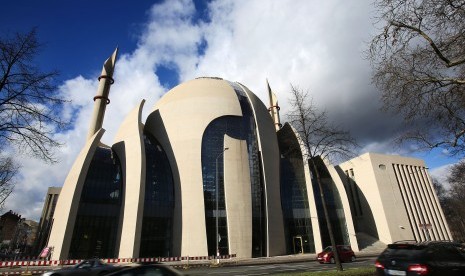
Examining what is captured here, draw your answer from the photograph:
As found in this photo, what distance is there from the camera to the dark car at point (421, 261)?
7.50 m

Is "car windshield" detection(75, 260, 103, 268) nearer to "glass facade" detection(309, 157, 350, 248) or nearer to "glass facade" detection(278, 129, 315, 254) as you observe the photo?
"glass facade" detection(278, 129, 315, 254)

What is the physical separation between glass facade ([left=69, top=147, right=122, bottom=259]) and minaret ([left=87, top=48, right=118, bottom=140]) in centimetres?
668

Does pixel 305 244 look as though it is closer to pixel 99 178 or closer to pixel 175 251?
pixel 175 251

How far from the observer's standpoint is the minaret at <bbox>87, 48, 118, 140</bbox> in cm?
4019

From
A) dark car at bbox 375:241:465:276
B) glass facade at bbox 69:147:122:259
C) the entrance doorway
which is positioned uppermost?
glass facade at bbox 69:147:122:259

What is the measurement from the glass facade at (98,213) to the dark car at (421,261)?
2953 centimetres

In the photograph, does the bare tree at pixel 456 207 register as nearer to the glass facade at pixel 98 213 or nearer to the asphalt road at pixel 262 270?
the asphalt road at pixel 262 270

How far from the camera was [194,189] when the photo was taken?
3388 centimetres

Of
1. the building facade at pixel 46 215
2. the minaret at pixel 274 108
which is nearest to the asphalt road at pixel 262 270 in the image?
the building facade at pixel 46 215

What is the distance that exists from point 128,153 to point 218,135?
11.4m

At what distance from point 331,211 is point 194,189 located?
22.0 meters

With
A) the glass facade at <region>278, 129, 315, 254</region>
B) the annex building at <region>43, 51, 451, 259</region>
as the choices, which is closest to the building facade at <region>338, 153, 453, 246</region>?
the annex building at <region>43, 51, 451, 259</region>

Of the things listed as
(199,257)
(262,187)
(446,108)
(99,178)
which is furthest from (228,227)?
(446,108)

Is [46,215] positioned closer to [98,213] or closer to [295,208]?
[98,213]
